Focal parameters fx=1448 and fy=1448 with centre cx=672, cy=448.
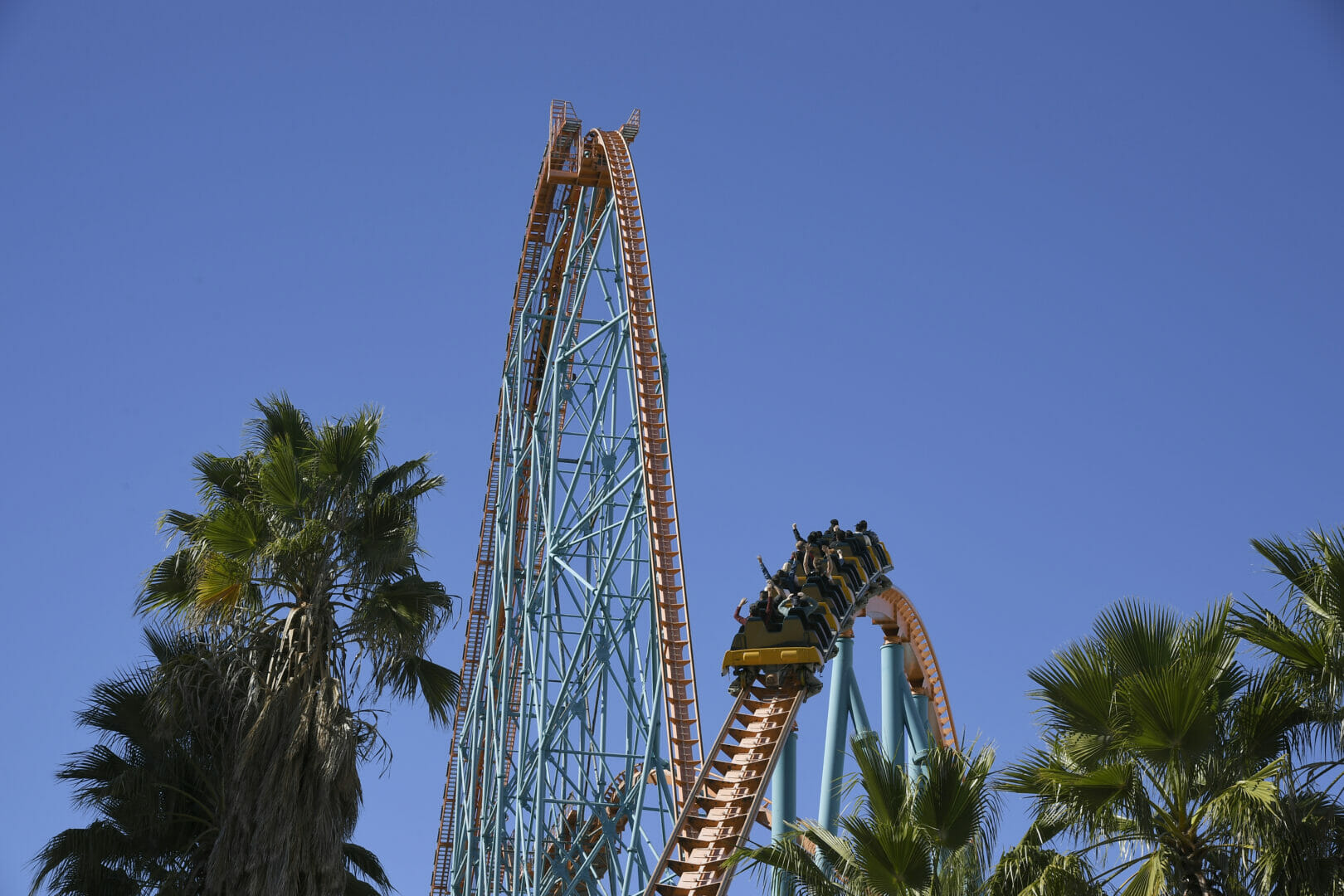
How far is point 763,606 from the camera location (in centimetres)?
1334

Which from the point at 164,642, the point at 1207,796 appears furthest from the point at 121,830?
the point at 1207,796

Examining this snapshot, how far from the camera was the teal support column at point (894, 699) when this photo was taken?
689 inches

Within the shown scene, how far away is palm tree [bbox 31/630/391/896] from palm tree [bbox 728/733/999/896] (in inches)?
206

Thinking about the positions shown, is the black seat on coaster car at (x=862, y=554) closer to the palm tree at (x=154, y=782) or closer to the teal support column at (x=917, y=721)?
the teal support column at (x=917, y=721)

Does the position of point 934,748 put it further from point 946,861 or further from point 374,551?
point 374,551

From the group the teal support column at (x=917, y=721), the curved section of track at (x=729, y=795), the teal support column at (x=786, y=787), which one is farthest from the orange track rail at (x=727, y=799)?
the teal support column at (x=917, y=721)

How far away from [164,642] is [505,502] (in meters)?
8.65

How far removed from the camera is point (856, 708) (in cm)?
1741

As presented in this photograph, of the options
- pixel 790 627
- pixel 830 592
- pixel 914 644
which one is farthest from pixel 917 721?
pixel 790 627

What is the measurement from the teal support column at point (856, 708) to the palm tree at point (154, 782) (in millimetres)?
7194

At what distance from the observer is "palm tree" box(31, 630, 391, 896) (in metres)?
10.6

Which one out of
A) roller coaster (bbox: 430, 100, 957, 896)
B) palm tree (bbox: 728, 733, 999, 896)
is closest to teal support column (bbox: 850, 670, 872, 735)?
roller coaster (bbox: 430, 100, 957, 896)

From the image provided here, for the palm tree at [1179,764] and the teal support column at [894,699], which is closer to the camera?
the palm tree at [1179,764]

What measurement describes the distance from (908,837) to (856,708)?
1057 cm
